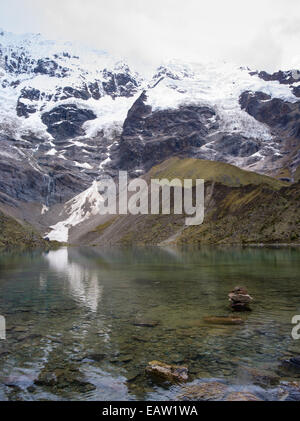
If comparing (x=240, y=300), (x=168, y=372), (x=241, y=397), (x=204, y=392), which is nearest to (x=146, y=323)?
(x=240, y=300)

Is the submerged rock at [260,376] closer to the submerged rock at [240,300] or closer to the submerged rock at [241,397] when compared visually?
the submerged rock at [241,397]

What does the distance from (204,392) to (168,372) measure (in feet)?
7.71

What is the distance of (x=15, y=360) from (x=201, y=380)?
1050 cm

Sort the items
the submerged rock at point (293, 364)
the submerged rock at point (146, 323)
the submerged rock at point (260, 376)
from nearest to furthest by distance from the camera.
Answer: the submerged rock at point (260, 376) → the submerged rock at point (293, 364) → the submerged rock at point (146, 323)

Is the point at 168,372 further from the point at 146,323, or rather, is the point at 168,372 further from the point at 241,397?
the point at 146,323

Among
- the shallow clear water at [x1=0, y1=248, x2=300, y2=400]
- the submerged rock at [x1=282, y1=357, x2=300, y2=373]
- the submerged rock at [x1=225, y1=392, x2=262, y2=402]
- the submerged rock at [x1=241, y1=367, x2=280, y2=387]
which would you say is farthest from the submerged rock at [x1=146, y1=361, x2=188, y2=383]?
the submerged rock at [x1=282, y1=357, x2=300, y2=373]

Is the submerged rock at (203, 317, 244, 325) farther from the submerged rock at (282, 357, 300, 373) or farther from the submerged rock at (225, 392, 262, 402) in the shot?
the submerged rock at (225, 392, 262, 402)

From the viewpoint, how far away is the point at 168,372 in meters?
19.0

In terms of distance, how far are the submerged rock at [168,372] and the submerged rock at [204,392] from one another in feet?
3.18

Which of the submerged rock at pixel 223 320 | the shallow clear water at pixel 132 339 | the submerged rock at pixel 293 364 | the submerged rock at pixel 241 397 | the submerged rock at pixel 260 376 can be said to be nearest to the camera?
the submerged rock at pixel 241 397

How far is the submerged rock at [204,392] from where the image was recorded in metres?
16.6

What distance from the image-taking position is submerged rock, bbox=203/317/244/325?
2994cm

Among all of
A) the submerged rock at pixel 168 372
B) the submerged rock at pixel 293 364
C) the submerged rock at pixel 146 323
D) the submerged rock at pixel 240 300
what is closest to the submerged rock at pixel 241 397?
the submerged rock at pixel 168 372
